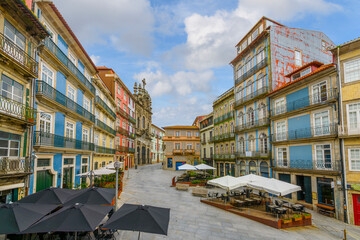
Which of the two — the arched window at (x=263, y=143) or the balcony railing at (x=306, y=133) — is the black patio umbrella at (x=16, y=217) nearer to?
the balcony railing at (x=306, y=133)

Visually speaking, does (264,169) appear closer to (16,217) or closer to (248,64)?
(248,64)

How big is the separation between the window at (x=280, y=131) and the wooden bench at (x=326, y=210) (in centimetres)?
660

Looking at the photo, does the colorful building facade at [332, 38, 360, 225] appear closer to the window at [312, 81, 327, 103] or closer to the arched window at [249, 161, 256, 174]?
the window at [312, 81, 327, 103]

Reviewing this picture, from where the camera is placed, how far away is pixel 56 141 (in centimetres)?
1523

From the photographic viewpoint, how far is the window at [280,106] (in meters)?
21.2

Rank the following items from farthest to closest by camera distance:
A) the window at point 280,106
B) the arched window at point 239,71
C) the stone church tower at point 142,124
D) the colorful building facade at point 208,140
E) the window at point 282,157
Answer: the stone church tower at point 142,124
the colorful building facade at point 208,140
the arched window at point 239,71
the window at point 280,106
the window at point 282,157

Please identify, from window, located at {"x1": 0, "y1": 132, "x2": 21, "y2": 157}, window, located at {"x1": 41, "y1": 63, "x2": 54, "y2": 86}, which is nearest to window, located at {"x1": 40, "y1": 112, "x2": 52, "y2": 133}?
window, located at {"x1": 41, "y1": 63, "x2": 54, "y2": 86}

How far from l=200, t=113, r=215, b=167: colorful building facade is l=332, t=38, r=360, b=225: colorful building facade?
23364 millimetres

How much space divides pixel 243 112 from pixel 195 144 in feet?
71.8

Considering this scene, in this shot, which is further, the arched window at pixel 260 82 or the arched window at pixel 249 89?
the arched window at pixel 249 89

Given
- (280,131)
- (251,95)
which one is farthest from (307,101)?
(251,95)

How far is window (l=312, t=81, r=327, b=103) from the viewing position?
16872 millimetres

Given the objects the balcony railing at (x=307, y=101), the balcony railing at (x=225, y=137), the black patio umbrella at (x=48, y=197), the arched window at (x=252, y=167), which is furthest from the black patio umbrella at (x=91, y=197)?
Result: the balcony railing at (x=225, y=137)

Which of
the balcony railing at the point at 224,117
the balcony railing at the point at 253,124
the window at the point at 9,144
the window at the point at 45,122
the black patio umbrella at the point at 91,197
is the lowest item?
the black patio umbrella at the point at 91,197
